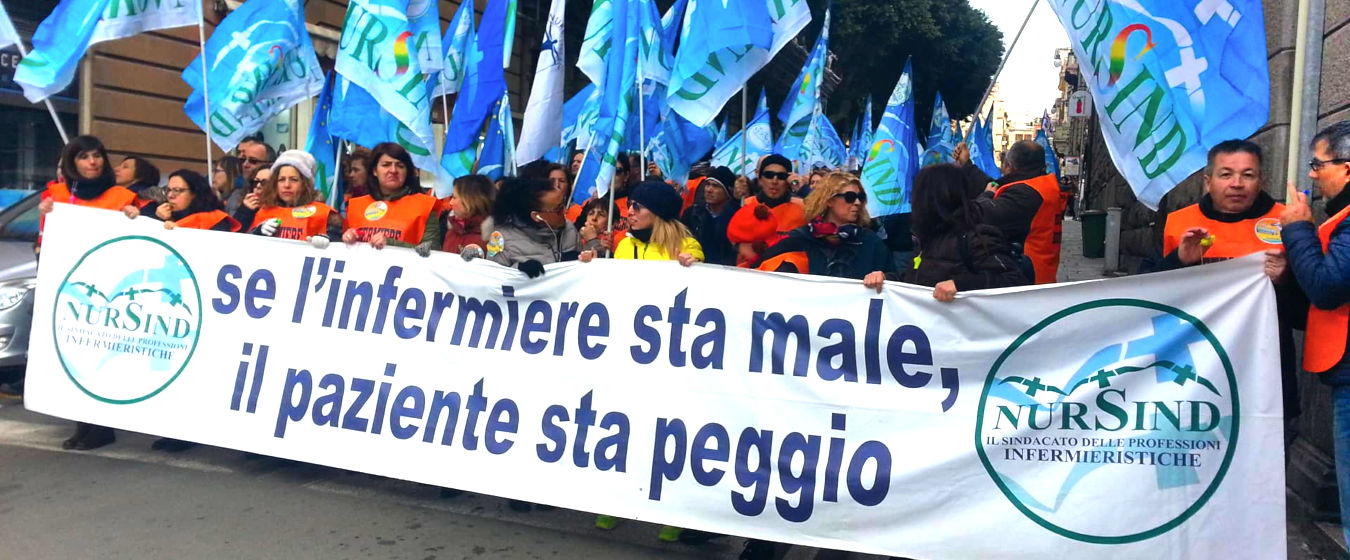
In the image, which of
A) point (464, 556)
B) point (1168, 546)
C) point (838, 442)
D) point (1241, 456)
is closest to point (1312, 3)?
point (1241, 456)

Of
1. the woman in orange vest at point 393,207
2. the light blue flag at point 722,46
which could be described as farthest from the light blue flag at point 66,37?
the light blue flag at point 722,46

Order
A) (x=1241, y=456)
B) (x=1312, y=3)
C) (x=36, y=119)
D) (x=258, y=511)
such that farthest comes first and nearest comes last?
(x=36, y=119) → (x=258, y=511) → (x=1312, y=3) → (x=1241, y=456)

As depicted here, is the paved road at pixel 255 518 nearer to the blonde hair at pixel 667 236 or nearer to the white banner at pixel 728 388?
the white banner at pixel 728 388

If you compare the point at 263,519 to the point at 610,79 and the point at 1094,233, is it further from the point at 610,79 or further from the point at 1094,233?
the point at 1094,233

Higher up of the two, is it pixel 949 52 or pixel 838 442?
pixel 949 52

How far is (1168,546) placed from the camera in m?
3.47

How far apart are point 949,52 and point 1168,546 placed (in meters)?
31.8

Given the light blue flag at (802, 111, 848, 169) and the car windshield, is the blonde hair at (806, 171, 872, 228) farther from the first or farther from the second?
the light blue flag at (802, 111, 848, 169)

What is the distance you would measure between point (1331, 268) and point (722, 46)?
3148 mm

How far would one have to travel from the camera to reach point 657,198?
4738mm

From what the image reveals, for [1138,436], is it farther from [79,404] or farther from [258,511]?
[79,404]

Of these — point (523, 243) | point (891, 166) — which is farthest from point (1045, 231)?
point (523, 243)

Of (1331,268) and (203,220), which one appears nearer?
Answer: (1331,268)

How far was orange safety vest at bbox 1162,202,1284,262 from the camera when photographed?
3.63 meters
